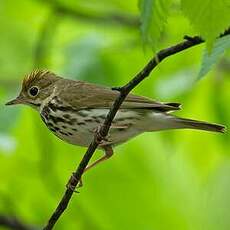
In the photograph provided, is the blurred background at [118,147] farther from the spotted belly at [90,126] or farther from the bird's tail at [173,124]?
the bird's tail at [173,124]

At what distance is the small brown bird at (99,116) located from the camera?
12.7 feet

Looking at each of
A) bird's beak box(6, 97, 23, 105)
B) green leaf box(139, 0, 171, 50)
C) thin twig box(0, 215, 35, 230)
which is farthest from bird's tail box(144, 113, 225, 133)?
green leaf box(139, 0, 171, 50)

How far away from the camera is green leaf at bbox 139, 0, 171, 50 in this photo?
5.72ft

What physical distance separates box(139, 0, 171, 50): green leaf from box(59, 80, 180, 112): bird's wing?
1.97 m

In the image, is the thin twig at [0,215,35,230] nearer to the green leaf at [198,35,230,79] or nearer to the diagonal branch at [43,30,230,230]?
the diagonal branch at [43,30,230,230]

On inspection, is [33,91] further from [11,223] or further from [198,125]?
[198,125]

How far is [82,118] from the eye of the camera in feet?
13.5

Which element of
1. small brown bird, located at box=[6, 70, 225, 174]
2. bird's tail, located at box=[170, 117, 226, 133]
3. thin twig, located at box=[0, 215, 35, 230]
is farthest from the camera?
thin twig, located at box=[0, 215, 35, 230]

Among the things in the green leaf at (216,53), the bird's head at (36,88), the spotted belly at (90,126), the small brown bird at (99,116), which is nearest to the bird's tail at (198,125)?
the small brown bird at (99,116)

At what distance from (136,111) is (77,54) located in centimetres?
103

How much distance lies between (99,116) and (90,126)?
0.43 ft

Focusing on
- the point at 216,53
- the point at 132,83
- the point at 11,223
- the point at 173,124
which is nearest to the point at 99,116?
the point at 173,124

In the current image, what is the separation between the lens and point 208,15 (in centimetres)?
171

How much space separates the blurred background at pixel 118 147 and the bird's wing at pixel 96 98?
18 cm
